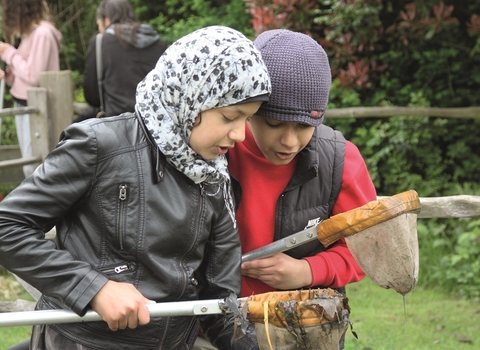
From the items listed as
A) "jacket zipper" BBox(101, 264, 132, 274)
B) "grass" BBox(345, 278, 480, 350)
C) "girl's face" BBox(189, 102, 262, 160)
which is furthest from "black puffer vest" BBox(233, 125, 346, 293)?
"grass" BBox(345, 278, 480, 350)

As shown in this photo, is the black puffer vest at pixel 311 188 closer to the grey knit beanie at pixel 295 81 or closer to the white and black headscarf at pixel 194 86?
the grey knit beanie at pixel 295 81

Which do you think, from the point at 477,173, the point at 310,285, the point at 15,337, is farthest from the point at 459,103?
the point at 310,285

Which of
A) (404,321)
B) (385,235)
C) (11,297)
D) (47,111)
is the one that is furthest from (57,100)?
(385,235)

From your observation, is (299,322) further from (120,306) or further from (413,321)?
(413,321)

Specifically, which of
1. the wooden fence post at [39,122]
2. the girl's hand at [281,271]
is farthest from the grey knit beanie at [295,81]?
the wooden fence post at [39,122]

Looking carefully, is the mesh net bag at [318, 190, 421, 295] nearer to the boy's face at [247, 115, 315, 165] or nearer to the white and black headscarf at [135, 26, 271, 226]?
the boy's face at [247, 115, 315, 165]

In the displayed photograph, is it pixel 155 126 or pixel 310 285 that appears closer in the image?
pixel 155 126

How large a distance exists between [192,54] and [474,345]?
3.41 metres

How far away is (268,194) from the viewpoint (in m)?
2.57

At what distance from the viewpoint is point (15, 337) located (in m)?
4.95

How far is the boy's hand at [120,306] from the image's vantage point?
204 centimetres

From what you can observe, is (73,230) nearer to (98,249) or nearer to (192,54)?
(98,249)

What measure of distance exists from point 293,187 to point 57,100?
3921 millimetres

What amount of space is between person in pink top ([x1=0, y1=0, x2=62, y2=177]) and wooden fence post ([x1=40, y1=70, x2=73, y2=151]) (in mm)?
176
